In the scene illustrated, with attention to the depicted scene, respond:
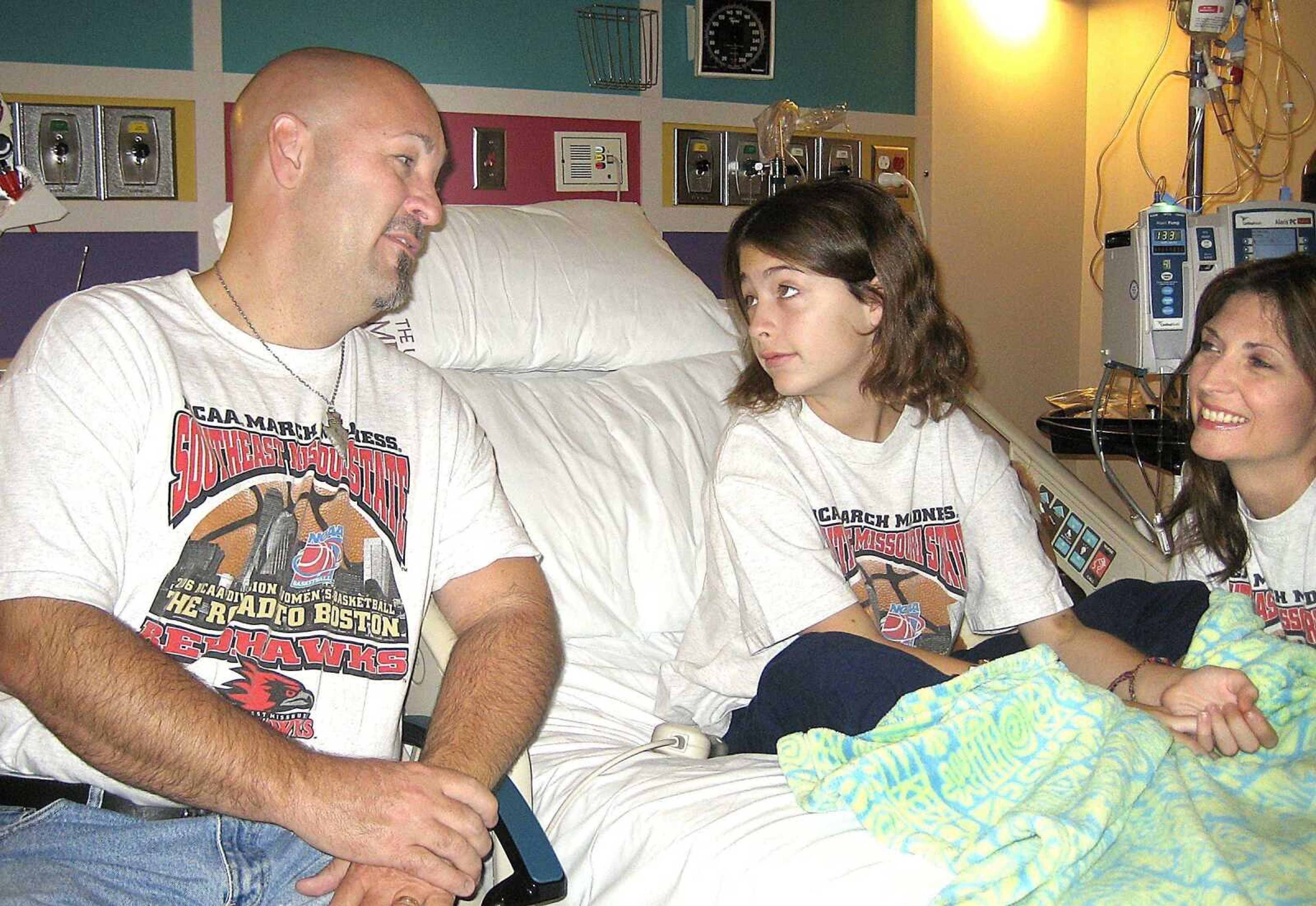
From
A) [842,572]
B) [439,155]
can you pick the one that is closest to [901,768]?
[842,572]

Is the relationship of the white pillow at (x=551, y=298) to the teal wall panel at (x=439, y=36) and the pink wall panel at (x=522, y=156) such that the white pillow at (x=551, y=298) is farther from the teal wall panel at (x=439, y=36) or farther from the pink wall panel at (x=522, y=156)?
the teal wall panel at (x=439, y=36)

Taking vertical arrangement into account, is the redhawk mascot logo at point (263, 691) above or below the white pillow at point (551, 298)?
below

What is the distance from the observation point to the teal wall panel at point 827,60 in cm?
294

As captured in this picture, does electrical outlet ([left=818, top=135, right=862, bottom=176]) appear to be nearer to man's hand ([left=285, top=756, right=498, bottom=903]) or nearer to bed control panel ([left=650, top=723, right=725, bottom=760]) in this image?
bed control panel ([left=650, top=723, right=725, bottom=760])

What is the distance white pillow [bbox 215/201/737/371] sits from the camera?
2029mm

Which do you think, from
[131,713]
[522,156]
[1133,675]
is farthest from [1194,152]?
[131,713]

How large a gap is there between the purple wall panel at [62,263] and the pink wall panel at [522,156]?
61 cm

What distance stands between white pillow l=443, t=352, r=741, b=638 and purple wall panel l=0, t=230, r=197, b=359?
752 millimetres

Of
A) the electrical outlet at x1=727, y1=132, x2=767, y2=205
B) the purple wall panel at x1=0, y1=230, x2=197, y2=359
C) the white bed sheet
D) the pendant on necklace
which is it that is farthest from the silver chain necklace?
the electrical outlet at x1=727, y1=132, x2=767, y2=205

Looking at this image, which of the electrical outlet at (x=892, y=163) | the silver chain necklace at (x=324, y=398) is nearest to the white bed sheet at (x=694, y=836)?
the silver chain necklace at (x=324, y=398)

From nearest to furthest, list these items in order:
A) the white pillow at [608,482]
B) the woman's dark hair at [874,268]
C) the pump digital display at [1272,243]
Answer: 1. the woman's dark hair at [874,268]
2. the white pillow at [608,482]
3. the pump digital display at [1272,243]

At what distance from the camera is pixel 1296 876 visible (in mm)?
1023

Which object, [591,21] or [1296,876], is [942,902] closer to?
[1296,876]

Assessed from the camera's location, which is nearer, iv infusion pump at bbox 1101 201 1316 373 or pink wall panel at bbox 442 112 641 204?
iv infusion pump at bbox 1101 201 1316 373
